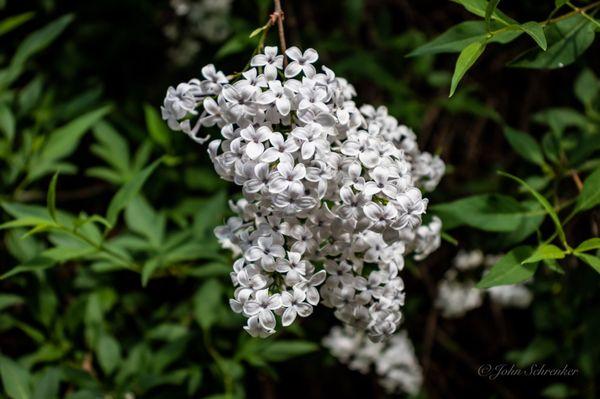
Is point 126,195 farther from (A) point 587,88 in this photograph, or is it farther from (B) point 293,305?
(A) point 587,88

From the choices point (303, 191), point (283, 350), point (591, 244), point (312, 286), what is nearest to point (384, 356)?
point (283, 350)

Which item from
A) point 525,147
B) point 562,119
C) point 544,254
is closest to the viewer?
point 544,254

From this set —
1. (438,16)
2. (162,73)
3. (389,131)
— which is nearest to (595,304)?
(389,131)

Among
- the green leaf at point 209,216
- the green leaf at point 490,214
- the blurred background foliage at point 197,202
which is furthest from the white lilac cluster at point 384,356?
the green leaf at point 490,214

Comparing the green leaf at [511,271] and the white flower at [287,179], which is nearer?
the white flower at [287,179]

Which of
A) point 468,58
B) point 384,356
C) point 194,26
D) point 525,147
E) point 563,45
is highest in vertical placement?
point 468,58

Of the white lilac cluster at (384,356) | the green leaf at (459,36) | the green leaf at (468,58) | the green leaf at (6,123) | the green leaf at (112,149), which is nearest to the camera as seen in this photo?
the green leaf at (468,58)

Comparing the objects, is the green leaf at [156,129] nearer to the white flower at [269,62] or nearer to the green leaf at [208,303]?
the green leaf at [208,303]
